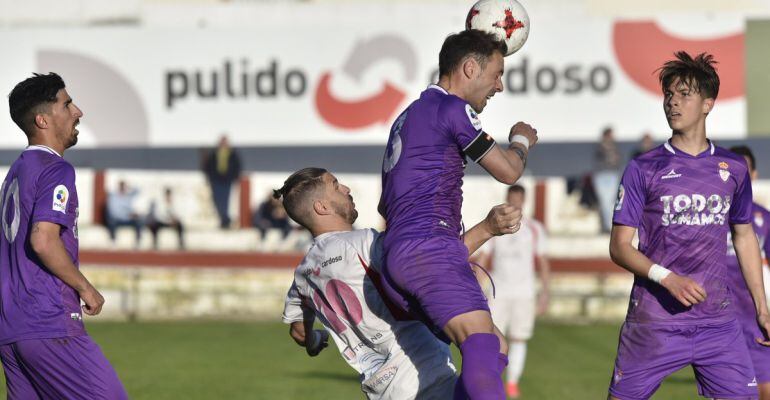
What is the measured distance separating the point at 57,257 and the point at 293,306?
1.21 meters

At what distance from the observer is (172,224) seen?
24688 millimetres

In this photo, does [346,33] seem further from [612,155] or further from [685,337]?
[685,337]

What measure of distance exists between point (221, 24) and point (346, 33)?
2.76 meters

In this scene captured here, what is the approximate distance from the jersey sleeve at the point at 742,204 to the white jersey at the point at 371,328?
2.05 metres

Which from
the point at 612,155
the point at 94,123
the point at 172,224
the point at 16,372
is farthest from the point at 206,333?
the point at 16,372

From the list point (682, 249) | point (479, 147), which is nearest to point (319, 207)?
point (479, 147)

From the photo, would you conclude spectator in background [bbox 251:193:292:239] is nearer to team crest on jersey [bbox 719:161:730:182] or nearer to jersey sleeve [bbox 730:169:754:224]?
jersey sleeve [bbox 730:169:754:224]

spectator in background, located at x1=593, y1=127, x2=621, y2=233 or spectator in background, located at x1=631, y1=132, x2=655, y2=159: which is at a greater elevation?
spectator in background, located at x1=631, y1=132, x2=655, y2=159

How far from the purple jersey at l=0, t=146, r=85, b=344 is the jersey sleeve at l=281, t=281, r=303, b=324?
1.07 metres

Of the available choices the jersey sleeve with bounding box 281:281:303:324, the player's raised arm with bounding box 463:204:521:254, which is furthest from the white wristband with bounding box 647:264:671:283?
the jersey sleeve with bounding box 281:281:303:324

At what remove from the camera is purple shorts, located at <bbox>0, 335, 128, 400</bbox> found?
6016 millimetres

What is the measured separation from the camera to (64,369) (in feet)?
19.7

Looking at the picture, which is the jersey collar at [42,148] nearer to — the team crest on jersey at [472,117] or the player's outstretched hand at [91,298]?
the player's outstretched hand at [91,298]

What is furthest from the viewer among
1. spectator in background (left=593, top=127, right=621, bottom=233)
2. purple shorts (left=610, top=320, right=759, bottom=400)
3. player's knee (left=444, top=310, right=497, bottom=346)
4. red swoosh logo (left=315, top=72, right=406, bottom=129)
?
red swoosh logo (left=315, top=72, right=406, bottom=129)
